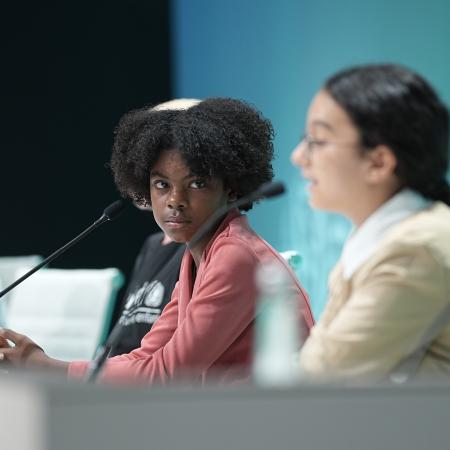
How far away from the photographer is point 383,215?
1.38 m

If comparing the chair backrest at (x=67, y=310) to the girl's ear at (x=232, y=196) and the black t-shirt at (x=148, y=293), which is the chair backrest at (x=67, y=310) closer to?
the black t-shirt at (x=148, y=293)

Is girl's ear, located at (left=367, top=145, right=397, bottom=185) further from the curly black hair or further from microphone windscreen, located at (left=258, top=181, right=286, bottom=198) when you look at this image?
the curly black hair

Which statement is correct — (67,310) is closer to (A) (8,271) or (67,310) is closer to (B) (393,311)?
(A) (8,271)

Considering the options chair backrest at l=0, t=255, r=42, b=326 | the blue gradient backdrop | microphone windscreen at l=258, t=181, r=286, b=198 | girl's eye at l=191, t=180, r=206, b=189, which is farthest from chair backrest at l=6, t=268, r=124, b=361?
microphone windscreen at l=258, t=181, r=286, b=198

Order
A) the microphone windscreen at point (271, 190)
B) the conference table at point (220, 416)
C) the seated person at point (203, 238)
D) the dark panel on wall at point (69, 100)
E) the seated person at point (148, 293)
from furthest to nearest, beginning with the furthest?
the dark panel on wall at point (69, 100)
the seated person at point (148, 293)
the seated person at point (203, 238)
the microphone windscreen at point (271, 190)
the conference table at point (220, 416)

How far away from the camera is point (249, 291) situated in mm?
1919

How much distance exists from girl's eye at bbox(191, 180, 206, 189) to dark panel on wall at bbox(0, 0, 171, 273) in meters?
3.56

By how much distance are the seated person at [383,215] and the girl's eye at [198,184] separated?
28.1 inches

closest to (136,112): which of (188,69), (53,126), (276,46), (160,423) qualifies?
(160,423)

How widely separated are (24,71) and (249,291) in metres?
4.04

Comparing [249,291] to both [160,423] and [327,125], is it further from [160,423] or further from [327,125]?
[160,423]

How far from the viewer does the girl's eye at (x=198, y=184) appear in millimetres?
2148

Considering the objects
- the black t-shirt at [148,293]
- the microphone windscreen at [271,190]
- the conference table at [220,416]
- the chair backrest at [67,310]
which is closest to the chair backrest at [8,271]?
the chair backrest at [67,310]

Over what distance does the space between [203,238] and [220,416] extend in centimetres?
126
